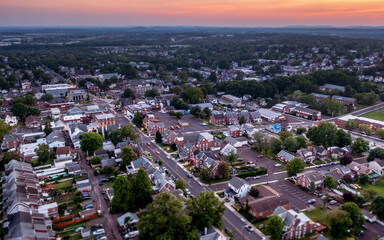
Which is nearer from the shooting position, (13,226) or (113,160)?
(13,226)

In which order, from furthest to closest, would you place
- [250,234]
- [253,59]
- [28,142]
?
[253,59], [28,142], [250,234]

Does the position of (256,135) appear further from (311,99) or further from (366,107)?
(366,107)

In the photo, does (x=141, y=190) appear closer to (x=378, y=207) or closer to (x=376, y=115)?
(x=378, y=207)

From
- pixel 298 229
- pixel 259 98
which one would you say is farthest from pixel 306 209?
pixel 259 98

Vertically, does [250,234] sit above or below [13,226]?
below

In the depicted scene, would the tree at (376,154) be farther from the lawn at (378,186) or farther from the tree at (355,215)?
the tree at (355,215)

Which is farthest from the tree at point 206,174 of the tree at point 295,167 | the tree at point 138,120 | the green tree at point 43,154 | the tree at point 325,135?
the tree at point 138,120
